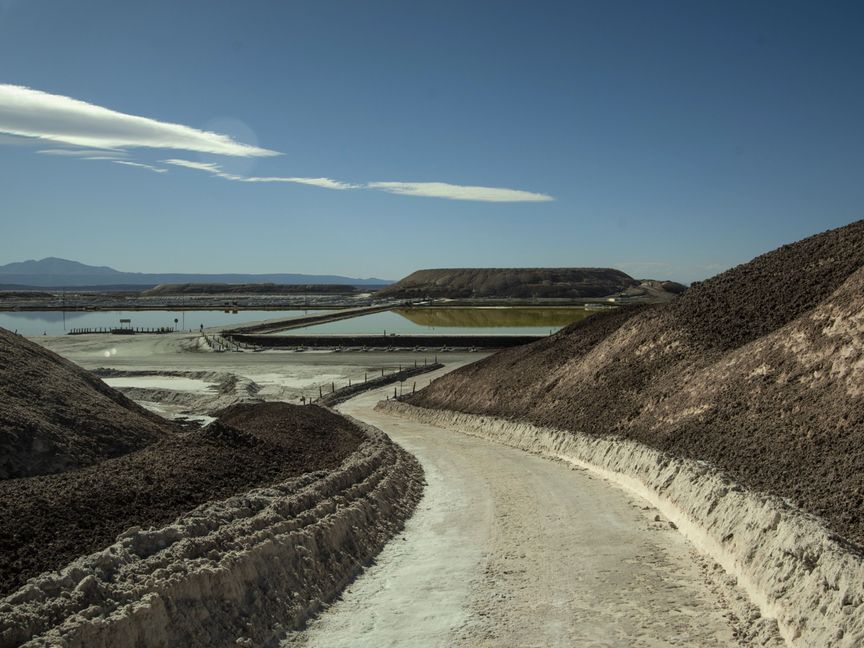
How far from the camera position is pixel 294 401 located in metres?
45.5

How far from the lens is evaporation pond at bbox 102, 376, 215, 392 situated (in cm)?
5125

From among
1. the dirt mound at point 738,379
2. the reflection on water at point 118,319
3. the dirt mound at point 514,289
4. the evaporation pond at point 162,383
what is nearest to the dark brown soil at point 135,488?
the dirt mound at point 738,379

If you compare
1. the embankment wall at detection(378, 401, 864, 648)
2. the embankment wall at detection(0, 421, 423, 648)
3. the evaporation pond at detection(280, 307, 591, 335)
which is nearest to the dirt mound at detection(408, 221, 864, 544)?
the embankment wall at detection(378, 401, 864, 648)

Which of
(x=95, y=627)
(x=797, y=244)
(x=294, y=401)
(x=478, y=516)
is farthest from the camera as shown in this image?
(x=294, y=401)

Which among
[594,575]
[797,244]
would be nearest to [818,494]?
[594,575]

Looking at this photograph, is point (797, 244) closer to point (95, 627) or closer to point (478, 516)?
point (478, 516)

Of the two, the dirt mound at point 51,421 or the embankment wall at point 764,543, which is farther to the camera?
the dirt mound at point 51,421

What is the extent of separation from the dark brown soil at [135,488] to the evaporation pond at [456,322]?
204ft

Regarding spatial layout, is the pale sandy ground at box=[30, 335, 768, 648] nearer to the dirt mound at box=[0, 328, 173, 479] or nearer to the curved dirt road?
the curved dirt road

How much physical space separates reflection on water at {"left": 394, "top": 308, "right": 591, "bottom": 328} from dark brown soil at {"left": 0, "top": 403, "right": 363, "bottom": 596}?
234 ft

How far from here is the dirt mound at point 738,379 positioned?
52.2 feet

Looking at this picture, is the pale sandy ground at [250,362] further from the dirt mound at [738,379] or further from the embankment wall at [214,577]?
the embankment wall at [214,577]

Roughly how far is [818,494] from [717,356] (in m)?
13.1

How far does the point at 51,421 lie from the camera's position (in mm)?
20281
